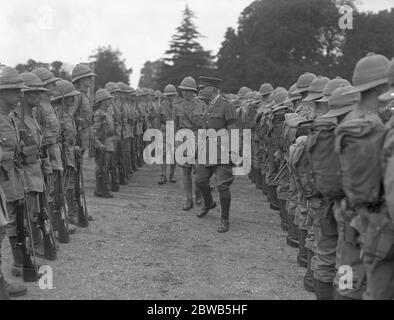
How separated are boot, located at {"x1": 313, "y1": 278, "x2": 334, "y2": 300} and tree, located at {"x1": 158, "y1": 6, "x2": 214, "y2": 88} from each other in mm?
46898

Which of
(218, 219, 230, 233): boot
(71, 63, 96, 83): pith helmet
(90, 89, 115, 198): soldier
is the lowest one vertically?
(218, 219, 230, 233): boot

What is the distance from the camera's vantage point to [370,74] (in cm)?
411

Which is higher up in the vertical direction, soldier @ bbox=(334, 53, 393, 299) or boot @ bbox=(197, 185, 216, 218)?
soldier @ bbox=(334, 53, 393, 299)

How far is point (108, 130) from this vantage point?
1120 centimetres

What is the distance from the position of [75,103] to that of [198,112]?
2751 mm

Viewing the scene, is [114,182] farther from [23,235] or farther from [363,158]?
[363,158]

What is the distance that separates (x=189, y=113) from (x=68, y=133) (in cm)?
335

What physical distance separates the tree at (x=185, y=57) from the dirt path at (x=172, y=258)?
41621 millimetres

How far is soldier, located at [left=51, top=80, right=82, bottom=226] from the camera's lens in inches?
325

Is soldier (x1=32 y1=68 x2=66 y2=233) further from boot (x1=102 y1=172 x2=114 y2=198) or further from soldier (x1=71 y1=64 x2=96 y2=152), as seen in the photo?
boot (x1=102 y1=172 x2=114 y2=198)

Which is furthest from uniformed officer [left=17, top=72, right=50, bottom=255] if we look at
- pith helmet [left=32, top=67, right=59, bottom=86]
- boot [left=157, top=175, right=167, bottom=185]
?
boot [left=157, top=175, right=167, bottom=185]

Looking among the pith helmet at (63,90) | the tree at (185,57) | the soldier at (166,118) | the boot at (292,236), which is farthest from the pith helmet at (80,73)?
the tree at (185,57)

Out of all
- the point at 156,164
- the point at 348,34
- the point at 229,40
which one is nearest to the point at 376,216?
the point at 156,164

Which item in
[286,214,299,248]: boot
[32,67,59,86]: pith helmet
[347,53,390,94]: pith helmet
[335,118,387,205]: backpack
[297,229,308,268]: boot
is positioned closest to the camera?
[335,118,387,205]: backpack
